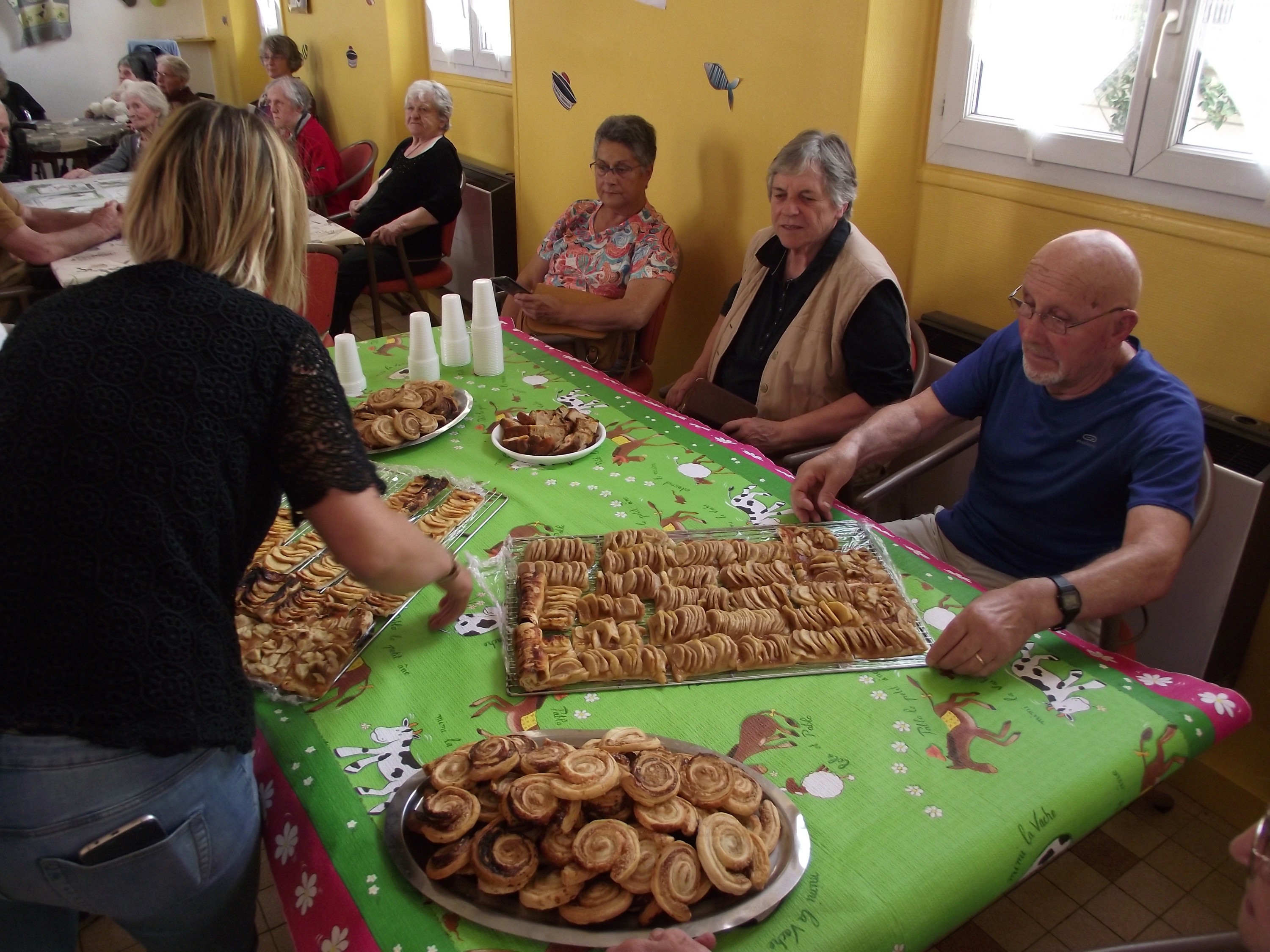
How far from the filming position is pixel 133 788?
1.09m

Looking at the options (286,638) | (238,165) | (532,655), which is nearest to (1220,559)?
(532,655)

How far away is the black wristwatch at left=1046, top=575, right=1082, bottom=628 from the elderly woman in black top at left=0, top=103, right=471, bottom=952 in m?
1.01

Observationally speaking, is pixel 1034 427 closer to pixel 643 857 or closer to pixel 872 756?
pixel 872 756

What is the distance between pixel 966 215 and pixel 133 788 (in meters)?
2.64

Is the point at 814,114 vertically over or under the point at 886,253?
over

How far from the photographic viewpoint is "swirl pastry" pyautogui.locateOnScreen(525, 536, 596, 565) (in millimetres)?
1674

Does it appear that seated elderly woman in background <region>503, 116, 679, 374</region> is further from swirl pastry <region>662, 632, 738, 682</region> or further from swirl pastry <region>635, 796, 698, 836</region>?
swirl pastry <region>635, 796, 698, 836</region>

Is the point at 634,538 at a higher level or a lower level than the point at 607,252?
lower

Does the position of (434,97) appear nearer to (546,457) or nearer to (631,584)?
(546,457)

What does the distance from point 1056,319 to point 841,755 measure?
1.06 m

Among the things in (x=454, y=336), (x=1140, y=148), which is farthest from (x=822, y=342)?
(x=454, y=336)

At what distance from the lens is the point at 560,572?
63.6 inches

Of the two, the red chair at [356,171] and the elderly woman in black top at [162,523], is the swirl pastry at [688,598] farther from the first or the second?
the red chair at [356,171]

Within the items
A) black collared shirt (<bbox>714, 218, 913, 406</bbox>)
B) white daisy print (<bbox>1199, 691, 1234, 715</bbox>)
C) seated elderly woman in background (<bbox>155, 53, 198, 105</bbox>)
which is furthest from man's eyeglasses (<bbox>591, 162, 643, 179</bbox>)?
seated elderly woman in background (<bbox>155, 53, 198, 105</bbox>)
